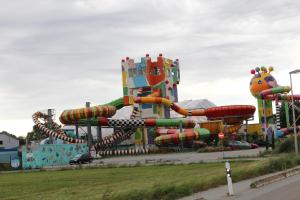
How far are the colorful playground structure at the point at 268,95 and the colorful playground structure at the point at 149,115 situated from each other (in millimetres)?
3680

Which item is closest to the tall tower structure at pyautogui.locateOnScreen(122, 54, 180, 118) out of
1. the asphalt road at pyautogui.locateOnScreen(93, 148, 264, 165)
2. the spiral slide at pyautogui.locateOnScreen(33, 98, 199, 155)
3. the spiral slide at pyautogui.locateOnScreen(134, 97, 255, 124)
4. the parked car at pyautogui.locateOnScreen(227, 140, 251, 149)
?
the spiral slide at pyautogui.locateOnScreen(134, 97, 255, 124)

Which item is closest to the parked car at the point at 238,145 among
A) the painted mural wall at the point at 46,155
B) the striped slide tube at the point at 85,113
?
the striped slide tube at the point at 85,113

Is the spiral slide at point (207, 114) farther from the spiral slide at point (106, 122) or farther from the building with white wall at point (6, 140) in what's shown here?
the building with white wall at point (6, 140)

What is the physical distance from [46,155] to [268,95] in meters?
34.7

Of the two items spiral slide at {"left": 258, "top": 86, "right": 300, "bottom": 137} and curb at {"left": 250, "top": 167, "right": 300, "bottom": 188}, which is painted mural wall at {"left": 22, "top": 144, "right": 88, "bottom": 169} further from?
Answer: curb at {"left": 250, "top": 167, "right": 300, "bottom": 188}

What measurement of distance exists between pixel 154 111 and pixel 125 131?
561 centimetres

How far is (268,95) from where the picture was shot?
84688 mm

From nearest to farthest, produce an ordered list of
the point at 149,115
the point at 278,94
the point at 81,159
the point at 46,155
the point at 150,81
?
1. the point at 81,159
2. the point at 46,155
3. the point at 278,94
4. the point at 150,81
5. the point at 149,115

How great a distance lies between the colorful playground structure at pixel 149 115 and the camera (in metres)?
81.4

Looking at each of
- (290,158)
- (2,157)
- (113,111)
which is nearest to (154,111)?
(113,111)

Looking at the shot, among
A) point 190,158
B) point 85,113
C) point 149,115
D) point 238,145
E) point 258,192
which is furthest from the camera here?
point 149,115

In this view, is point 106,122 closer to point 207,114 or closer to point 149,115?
point 149,115

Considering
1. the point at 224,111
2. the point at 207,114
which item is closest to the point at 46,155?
the point at 207,114

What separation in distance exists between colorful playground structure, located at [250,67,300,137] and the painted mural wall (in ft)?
94.3
